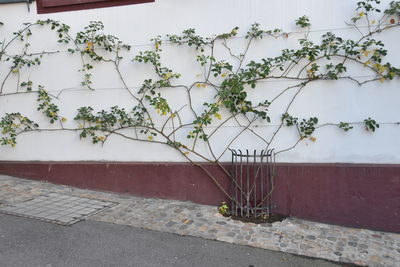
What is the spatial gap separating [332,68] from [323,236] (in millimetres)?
2058

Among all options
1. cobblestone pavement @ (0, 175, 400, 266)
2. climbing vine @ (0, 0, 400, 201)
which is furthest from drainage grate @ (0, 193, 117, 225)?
climbing vine @ (0, 0, 400, 201)

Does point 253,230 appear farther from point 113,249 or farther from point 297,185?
point 113,249

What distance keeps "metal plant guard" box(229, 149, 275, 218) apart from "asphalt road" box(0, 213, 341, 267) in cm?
95

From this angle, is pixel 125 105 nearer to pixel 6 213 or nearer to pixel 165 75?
pixel 165 75

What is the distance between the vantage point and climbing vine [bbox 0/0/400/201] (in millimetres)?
4570

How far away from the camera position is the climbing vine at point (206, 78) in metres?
4.57

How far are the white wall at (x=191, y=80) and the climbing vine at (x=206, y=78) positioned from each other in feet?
0.27

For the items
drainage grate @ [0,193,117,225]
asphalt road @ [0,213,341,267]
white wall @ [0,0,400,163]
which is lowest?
asphalt road @ [0,213,341,267]

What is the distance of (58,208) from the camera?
470 centimetres

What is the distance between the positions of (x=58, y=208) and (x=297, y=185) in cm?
307

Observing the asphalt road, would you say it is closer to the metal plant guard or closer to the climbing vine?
the metal plant guard

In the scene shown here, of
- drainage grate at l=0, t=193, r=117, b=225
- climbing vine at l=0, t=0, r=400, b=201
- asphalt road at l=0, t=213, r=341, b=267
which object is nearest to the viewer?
asphalt road at l=0, t=213, r=341, b=267

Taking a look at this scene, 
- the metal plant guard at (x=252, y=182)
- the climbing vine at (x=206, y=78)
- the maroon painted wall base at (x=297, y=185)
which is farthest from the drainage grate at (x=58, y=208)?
the metal plant guard at (x=252, y=182)

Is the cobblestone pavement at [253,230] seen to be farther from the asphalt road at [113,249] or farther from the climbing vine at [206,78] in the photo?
the climbing vine at [206,78]
